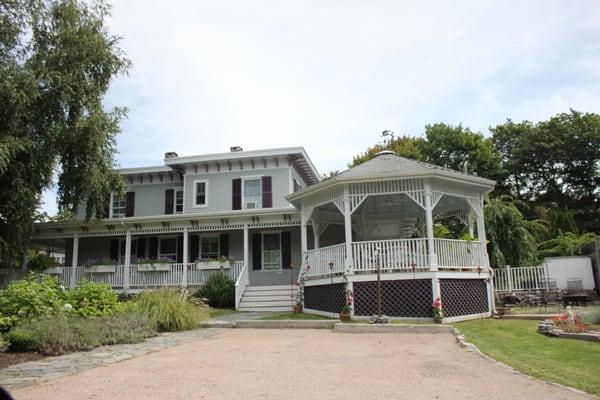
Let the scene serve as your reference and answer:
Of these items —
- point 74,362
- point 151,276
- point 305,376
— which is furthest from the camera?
point 151,276

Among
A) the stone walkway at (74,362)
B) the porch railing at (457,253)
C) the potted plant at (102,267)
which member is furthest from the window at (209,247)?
the porch railing at (457,253)

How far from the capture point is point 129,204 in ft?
73.4

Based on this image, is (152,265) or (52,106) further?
(152,265)

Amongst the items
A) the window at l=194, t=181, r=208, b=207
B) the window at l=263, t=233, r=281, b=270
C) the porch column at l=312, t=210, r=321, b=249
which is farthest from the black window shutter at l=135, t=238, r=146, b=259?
the porch column at l=312, t=210, r=321, b=249

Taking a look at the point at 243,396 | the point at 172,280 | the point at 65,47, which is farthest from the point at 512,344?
the point at 65,47

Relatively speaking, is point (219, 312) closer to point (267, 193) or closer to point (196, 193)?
point (267, 193)

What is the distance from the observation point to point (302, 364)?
7.08m

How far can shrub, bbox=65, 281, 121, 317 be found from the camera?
10266mm

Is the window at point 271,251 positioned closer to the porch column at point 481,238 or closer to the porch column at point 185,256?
the porch column at point 185,256

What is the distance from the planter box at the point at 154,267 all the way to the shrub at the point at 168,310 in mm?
6649

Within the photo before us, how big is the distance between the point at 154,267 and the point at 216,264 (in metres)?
2.51

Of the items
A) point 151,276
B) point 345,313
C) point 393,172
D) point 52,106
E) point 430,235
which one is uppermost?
point 52,106

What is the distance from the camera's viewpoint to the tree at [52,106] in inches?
577

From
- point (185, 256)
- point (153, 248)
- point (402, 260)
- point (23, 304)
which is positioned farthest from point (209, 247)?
point (23, 304)
